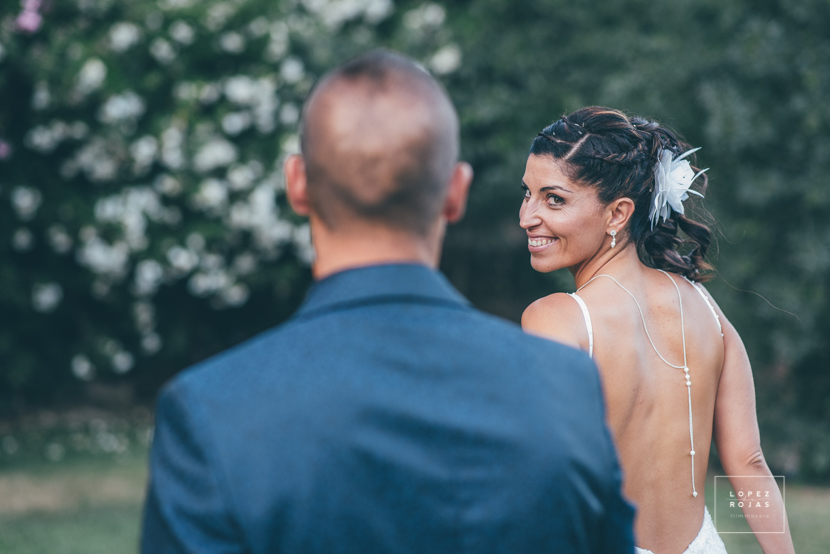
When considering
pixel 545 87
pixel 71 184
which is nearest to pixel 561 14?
pixel 545 87

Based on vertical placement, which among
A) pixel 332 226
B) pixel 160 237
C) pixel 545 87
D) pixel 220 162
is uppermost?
pixel 332 226

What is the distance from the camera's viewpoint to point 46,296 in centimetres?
1029

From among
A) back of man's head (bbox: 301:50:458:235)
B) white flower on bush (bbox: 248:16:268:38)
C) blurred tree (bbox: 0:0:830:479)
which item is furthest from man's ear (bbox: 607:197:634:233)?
white flower on bush (bbox: 248:16:268:38)

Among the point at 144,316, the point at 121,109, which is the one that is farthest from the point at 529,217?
the point at 144,316

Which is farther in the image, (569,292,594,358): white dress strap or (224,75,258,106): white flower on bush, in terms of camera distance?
(224,75,258,106): white flower on bush

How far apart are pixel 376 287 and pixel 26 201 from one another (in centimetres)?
953

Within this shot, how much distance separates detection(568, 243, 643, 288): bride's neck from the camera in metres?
2.50

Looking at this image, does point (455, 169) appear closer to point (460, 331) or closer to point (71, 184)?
point (460, 331)

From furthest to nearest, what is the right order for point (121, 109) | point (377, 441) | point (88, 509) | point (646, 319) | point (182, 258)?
point (182, 258) → point (121, 109) → point (88, 509) → point (646, 319) → point (377, 441)

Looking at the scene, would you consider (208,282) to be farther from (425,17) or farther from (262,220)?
(425,17)

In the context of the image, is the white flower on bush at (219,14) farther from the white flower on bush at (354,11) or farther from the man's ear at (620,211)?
the man's ear at (620,211)

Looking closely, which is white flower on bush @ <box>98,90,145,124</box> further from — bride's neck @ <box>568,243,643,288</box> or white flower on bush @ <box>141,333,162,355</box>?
bride's neck @ <box>568,243,643,288</box>

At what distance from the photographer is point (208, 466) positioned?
113 centimetres

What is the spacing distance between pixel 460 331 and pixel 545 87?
954 centimetres
